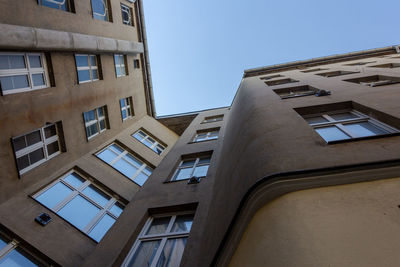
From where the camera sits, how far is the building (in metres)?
3.36

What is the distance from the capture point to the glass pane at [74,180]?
9954 mm

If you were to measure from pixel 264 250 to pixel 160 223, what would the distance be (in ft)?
18.0

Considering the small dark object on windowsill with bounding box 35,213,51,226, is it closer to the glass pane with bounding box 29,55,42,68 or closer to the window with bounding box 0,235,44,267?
the window with bounding box 0,235,44,267

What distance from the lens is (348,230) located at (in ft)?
10.1

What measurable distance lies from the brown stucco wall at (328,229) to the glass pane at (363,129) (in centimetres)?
236

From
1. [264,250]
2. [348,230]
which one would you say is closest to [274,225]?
[264,250]

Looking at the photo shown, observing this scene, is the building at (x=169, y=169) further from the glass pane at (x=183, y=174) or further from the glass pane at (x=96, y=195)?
the glass pane at (x=183, y=174)

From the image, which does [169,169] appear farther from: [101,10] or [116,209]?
[101,10]

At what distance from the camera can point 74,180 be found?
10.2 m

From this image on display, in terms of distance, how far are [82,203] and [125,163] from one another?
13.2ft

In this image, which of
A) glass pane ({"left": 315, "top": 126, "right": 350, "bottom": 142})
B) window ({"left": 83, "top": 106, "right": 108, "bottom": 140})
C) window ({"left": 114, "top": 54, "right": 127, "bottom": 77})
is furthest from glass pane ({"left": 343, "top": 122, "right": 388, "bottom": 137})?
window ({"left": 114, "top": 54, "right": 127, "bottom": 77})

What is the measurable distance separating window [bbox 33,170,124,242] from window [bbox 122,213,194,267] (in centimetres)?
181

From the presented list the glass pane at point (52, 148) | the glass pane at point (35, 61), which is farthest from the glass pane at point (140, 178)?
the glass pane at point (35, 61)

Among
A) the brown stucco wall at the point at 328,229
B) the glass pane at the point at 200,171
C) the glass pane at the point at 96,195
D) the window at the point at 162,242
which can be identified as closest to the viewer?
the brown stucco wall at the point at 328,229
